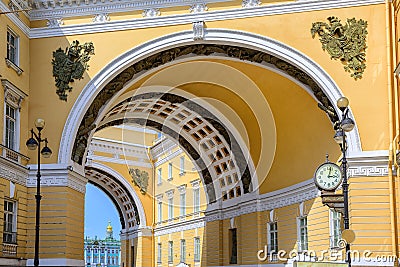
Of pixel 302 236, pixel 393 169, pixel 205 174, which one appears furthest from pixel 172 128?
pixel 393 169

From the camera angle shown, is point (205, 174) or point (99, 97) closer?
point (99, 97)

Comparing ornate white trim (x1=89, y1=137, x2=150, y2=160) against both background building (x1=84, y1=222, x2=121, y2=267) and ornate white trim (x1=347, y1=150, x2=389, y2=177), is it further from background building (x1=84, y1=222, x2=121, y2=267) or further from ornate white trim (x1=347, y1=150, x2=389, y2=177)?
ornate white trim (x1=347, y1=150, x2=389, y2=177)

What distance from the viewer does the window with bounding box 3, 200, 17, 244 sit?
23062 millimetres

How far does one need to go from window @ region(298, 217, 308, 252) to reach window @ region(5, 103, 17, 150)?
11.1 meters

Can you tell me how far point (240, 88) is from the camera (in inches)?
1163

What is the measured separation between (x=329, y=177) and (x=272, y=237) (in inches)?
427

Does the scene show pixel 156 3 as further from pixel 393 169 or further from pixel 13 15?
pixel 393 169

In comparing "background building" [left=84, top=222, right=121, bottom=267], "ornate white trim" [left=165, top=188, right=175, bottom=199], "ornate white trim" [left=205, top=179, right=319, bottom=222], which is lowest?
"background building" [left=84, top=222, right=121, bottom=267]

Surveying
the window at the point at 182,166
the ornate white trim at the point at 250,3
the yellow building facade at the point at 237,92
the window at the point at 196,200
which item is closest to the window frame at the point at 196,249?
the window at the point at 196,200

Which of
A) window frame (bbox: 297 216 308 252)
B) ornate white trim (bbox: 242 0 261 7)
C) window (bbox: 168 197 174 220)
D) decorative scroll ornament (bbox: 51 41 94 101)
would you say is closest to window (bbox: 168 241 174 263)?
window (bbox: 168 197 174 220)

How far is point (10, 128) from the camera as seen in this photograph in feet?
A: 79.3

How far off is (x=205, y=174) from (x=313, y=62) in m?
15.4

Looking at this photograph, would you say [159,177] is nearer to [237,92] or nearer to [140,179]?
[140,179]

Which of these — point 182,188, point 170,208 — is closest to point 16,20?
point 182,188
